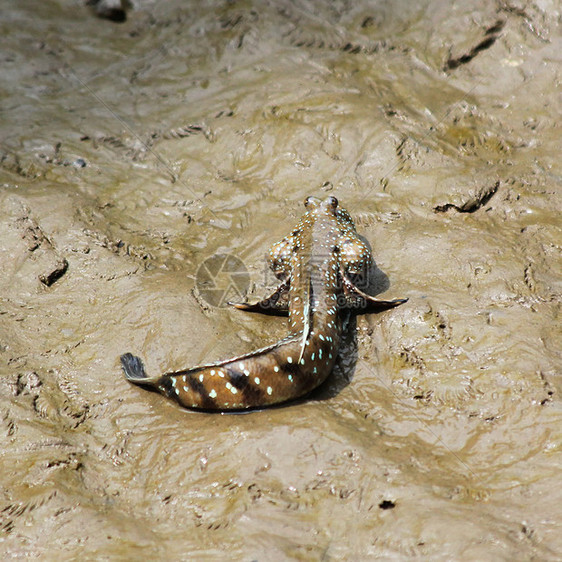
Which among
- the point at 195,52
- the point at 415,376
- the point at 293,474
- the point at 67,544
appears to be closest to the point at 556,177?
the point at 415,376

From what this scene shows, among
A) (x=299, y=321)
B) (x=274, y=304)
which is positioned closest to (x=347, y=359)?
(x=299, y=321)

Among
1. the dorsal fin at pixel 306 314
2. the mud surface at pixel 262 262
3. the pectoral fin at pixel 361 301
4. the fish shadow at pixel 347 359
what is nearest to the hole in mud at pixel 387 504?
the mud surface at pixel 262 262

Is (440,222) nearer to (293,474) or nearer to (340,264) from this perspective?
(340,264)

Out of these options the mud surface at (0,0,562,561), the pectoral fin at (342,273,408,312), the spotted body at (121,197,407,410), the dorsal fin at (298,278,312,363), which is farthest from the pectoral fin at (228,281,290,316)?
the pectoral fin at (342,273,408,312)

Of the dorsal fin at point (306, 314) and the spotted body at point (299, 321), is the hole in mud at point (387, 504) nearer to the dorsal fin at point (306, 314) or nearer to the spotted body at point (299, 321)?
the spotted body at point (299, 321)

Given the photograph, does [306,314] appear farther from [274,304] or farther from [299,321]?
[274,304]

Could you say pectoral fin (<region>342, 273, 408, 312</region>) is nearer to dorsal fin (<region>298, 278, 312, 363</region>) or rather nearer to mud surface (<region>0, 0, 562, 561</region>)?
mud surface (<region>0, 0, 562, 561</region>)
